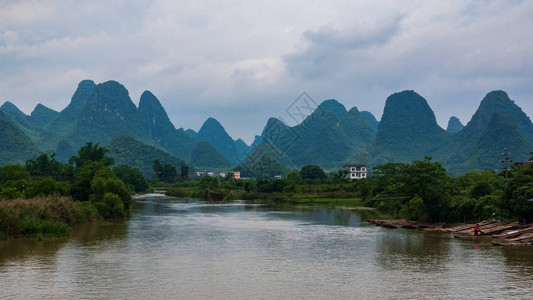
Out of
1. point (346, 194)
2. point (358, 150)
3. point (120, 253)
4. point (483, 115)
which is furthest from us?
point (358, 150)

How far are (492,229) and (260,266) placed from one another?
17619mm

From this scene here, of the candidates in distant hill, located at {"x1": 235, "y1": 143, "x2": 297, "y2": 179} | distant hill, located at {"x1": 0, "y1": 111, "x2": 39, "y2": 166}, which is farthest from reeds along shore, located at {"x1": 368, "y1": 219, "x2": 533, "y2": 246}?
distant hill, located at {"x1": 0, "y1": 111, "x2": 39, "y2": 166}

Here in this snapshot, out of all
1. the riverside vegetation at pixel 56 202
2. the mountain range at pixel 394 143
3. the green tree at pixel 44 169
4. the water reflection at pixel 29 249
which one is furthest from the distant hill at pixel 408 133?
the water reflection at pixel 29 249

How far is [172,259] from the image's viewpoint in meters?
21.5

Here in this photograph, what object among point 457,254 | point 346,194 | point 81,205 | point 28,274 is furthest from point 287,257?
point 346,194

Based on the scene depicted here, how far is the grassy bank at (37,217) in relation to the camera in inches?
1020

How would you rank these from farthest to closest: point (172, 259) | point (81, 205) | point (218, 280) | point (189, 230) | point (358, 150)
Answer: point (358, 150) → point (81, 205) → point (189, 230) → point (172, 259) → point (218, 280)

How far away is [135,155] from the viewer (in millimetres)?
158125

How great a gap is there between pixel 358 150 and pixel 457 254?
169m

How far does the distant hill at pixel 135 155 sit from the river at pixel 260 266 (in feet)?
405

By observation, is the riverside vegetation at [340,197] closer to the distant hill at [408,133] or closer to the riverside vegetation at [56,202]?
the riverside vegetation at [56,202]

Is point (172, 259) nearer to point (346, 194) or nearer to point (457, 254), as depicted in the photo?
point (457, 254)

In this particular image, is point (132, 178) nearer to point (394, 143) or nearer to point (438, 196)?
point (438, 196)

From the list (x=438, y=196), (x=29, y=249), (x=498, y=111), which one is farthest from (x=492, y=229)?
(x=498, y=111)
